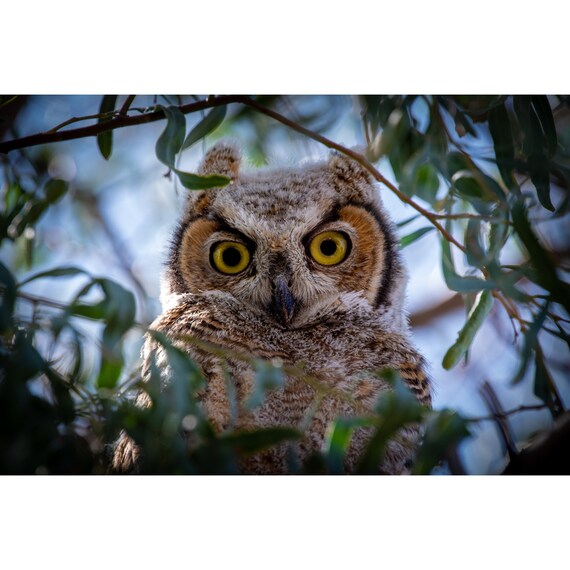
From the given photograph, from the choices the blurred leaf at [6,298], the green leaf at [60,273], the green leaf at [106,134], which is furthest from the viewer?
the green leaf at [106,134]

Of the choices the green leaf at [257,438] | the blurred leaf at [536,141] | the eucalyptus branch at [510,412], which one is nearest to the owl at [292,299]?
the green leaf at [257,438]

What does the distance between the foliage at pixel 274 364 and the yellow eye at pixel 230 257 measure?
24 cm

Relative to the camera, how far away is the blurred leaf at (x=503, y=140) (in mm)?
2148

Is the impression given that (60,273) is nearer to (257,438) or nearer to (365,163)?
(257,438)

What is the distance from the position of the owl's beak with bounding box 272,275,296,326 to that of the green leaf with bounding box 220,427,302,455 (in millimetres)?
340

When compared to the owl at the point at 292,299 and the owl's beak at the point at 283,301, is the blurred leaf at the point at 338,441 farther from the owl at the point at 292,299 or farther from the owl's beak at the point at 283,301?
the owl's beak at the point at 283,301

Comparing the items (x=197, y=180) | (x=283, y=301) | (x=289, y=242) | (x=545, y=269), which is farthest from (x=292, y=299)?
(x=545, y=269)

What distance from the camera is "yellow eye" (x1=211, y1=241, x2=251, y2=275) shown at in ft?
6.63

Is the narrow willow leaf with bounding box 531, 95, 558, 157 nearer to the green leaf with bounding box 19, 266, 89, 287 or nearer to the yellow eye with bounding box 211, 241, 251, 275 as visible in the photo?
the yellow eye with bounding box 211, 241, 251, 275

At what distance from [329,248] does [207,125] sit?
529mm

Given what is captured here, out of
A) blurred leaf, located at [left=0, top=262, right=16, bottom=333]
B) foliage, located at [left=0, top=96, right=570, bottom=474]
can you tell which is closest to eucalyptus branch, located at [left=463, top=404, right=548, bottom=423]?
foliage, located at [left=0, top=96, right=570, bottom=474]
